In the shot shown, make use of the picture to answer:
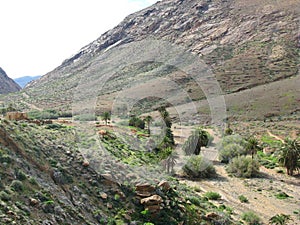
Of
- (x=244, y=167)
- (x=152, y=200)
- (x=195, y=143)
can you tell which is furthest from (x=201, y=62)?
(x=152, y=200)

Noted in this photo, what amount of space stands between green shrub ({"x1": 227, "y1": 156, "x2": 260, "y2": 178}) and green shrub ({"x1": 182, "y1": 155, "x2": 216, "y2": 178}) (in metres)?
2.66

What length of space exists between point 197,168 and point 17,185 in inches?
825

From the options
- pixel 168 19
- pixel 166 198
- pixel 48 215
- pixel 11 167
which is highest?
pixel 168 19

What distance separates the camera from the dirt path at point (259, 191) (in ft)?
81.4

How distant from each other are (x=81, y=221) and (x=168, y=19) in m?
157

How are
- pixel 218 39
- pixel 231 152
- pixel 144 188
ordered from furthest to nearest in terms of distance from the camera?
1. pixel 218 39
2. pixel 231 152
3. pixel 144 188

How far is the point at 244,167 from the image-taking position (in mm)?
34281

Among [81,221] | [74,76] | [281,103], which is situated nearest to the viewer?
[81,221]

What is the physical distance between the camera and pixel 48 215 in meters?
13.4

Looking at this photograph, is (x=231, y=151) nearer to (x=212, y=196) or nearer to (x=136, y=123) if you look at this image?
(x=212, y=196)

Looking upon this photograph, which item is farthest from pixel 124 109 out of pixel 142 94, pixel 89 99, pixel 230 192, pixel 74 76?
pixel 74 76

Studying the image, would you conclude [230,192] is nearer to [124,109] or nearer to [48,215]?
[48,215]

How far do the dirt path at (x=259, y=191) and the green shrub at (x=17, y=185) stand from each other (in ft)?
46.2

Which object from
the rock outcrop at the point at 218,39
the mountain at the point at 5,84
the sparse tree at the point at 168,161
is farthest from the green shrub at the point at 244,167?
the mountain at the point at 5,84
